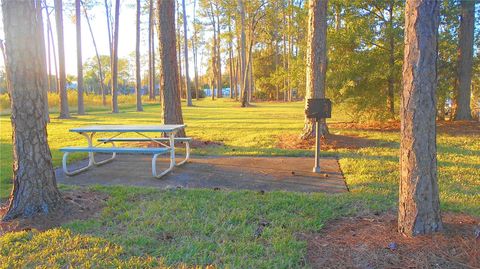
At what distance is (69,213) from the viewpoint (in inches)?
148

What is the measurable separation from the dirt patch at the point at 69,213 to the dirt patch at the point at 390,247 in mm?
2313

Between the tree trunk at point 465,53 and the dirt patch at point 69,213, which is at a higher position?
the tree trunk at point 465,53

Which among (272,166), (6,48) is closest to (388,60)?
(272,166)

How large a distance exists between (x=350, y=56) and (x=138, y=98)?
17851 mm

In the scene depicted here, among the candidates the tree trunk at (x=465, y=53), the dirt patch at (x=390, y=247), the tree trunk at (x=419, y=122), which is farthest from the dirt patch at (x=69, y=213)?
the tree trunk at (x=465, y=53)

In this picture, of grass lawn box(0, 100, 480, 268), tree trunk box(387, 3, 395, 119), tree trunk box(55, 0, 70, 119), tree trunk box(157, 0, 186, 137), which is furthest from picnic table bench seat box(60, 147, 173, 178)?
tree trunk box(55, 0, 70, 119)

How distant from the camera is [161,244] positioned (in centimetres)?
303

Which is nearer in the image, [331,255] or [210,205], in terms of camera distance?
[331,255]

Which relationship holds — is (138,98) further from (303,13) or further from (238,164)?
(238,164)

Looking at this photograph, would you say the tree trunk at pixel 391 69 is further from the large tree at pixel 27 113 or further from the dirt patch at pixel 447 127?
the large tree at pixel 27 113

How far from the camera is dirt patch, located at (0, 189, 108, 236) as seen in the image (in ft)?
11.2

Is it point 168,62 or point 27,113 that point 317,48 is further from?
point 27,113

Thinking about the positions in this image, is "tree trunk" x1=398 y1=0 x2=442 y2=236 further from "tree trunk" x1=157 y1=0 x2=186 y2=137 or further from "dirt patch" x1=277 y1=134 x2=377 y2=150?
"tree trunk" x1=157 y1=0 x2=186 y2=137

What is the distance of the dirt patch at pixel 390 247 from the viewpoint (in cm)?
261
